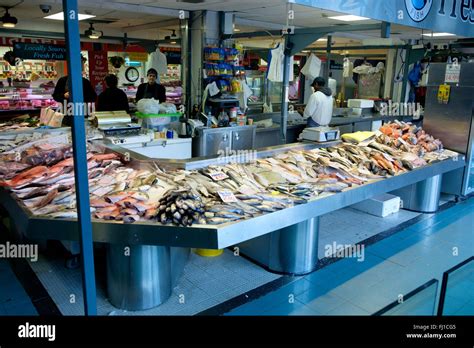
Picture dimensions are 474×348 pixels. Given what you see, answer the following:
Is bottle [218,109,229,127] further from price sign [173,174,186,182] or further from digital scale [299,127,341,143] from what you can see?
price sign [173,174,186,182]

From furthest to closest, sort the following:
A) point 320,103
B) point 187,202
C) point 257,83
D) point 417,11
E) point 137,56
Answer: point 257,83, point 137,56, point 320,103, point 417,11, point 187,202

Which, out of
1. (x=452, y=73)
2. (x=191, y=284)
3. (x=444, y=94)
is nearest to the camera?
(x=191, y=284)

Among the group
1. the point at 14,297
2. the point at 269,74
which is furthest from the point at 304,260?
the point at 269,74

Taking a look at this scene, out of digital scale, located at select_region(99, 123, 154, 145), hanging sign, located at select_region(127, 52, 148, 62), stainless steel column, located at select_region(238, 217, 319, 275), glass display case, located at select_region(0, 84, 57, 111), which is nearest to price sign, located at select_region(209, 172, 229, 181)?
stainless steel column, located at select_region(238, 217, 319, 275)

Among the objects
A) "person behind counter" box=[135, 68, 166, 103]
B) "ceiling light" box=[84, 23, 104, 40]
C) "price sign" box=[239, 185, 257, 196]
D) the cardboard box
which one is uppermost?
"ceiling light" box=[84, 23, 104, 40]

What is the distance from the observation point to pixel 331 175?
14.6ft

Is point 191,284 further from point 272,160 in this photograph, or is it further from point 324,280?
point 272,160

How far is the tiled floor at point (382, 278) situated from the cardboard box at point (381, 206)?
44 centimetres

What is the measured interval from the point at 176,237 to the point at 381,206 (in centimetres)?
386

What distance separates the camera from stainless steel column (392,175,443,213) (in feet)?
20.4

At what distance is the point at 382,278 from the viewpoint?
428 cm

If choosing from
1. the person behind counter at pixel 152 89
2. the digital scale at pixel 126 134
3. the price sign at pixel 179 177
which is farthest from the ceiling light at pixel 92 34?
the price sign at pixel 179 177

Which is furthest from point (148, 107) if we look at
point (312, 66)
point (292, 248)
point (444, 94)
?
point (444, 94)

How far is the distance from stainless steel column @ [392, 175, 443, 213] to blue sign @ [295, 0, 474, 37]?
83.6 inches
